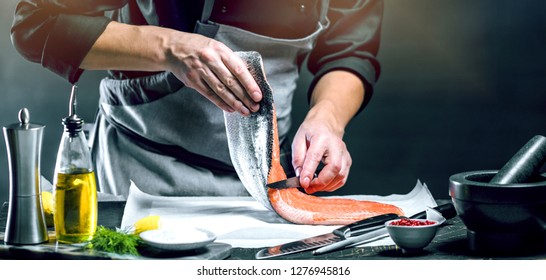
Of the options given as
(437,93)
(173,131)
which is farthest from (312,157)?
(437,93)

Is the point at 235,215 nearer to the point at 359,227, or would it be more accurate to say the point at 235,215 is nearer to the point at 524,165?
the point at 359,227

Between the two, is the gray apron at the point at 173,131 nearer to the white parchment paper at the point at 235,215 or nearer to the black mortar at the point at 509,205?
the white parchment paper at the point at 235,215

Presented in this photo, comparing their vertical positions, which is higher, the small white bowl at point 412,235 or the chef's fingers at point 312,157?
the chef's fingers at point 312,157

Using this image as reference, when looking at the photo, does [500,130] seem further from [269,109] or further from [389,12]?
[269,109]

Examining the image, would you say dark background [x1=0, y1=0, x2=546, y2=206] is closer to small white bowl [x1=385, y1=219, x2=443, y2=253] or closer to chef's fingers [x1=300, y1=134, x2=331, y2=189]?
chef's fingers [x1=300, y1=134, x2=331, y2=189]

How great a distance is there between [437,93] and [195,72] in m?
1.09

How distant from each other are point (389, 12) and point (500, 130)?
51 centimetres

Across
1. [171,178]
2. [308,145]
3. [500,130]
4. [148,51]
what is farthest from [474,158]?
[148,51]

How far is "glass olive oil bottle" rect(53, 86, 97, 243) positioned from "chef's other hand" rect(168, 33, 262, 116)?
307 millimetres

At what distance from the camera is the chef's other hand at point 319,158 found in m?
1.40

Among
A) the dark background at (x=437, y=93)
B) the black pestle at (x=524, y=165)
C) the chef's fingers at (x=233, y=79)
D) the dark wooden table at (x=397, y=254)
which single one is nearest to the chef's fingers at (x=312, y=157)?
the chef's fingers at (x=233, y=79)

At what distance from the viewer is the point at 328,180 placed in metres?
1.42

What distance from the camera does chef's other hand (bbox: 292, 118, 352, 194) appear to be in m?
1.40

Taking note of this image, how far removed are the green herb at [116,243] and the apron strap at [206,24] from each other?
62 cm
